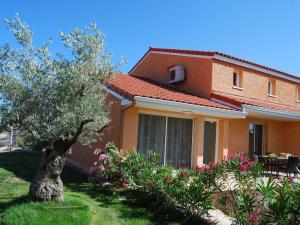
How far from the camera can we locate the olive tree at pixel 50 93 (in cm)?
800

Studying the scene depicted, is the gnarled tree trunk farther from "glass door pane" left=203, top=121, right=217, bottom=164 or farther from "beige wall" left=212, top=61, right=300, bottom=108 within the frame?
"beige wall" left=212, top=61, right=300, bottom=108

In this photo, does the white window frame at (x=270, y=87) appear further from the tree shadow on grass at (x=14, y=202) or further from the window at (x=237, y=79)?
the tree shadow on grass at (x=14, y=202)

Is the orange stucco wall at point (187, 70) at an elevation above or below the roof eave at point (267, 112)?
above

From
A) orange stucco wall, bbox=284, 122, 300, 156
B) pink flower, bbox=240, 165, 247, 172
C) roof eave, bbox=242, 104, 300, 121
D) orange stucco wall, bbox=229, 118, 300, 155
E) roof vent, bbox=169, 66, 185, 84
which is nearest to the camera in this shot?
pink flower, bbox=240, 165, 247, 172

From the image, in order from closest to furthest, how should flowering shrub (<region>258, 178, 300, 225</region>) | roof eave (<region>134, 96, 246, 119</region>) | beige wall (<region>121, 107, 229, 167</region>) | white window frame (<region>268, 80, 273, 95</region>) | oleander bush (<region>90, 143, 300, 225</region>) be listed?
flowering shrub (<region>258, 178, 300, 225</region>), oleander bush (<region>90, 143, 300, 225</region>), roof eave (<region>134, 96, 246, 119</region>), beige wall (<region>121, 107, 229, 167</region>), white window frame (<region>268, 80, 273, 95</region>)

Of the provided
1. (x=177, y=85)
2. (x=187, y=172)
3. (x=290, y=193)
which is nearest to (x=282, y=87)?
(x=177, y=85)

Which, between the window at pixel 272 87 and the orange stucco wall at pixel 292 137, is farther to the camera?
the window at pixel 272 87

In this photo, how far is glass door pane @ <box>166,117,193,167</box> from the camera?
16375 millimetres

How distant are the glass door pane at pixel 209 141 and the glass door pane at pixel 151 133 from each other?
119 inches

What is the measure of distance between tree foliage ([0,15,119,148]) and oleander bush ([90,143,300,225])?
8.47 ft

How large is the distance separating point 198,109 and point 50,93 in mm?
8871

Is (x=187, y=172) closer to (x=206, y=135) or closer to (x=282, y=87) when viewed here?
(x=206, y=135)

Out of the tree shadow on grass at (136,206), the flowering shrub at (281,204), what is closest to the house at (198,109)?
the tree shadow on grass at (136,206)

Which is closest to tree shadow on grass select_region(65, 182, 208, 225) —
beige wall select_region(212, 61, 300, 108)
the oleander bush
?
the oleander bush
